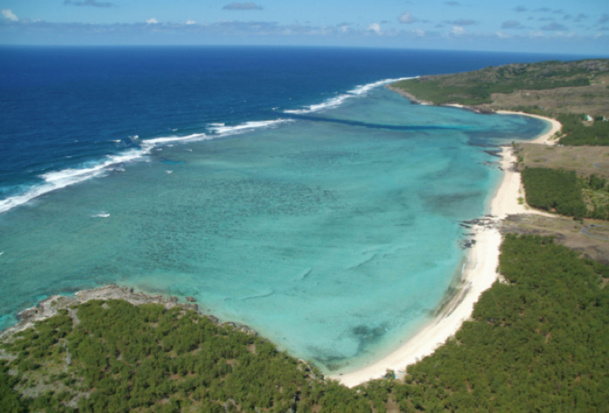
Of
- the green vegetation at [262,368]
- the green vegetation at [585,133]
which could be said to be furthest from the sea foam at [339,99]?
the green vegetation at [262,368]

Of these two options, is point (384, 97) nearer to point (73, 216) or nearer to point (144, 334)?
point (73, 216)

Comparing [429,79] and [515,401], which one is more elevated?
[429,79]

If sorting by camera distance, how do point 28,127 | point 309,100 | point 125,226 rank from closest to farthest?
1. point 125,226
2. point 28,127
3. point 309,100

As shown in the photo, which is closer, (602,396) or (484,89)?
(602,396)

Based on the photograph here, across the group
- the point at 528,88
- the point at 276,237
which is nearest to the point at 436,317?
the point at 276,237

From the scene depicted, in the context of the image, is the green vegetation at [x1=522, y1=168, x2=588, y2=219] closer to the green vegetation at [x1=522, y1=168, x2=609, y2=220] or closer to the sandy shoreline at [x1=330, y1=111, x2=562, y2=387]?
the green vegetation at [x1=522, y1=168, x2=609, y2=220]

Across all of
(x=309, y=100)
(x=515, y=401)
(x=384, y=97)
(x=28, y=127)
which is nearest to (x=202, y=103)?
(x=309, y=100)
